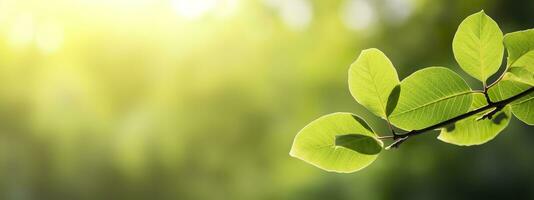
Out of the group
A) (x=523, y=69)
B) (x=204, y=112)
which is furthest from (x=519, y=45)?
(x=204, y=112)

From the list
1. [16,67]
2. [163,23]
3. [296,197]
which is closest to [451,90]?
[296,197]

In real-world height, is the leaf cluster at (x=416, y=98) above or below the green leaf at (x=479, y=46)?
below

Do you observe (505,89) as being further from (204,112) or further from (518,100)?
(204,112)

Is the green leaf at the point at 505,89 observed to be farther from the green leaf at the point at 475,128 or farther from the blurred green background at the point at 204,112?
the blurred green background at the point at 204,112

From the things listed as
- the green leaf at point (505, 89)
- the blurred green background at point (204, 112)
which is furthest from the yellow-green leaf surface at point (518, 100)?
the blurred green background at point (204, 112)

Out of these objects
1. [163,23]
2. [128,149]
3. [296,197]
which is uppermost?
[163,23]

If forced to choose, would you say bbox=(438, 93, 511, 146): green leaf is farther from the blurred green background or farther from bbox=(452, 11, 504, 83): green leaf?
the blurred green background

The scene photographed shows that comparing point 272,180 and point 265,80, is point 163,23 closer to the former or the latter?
point 265,80
